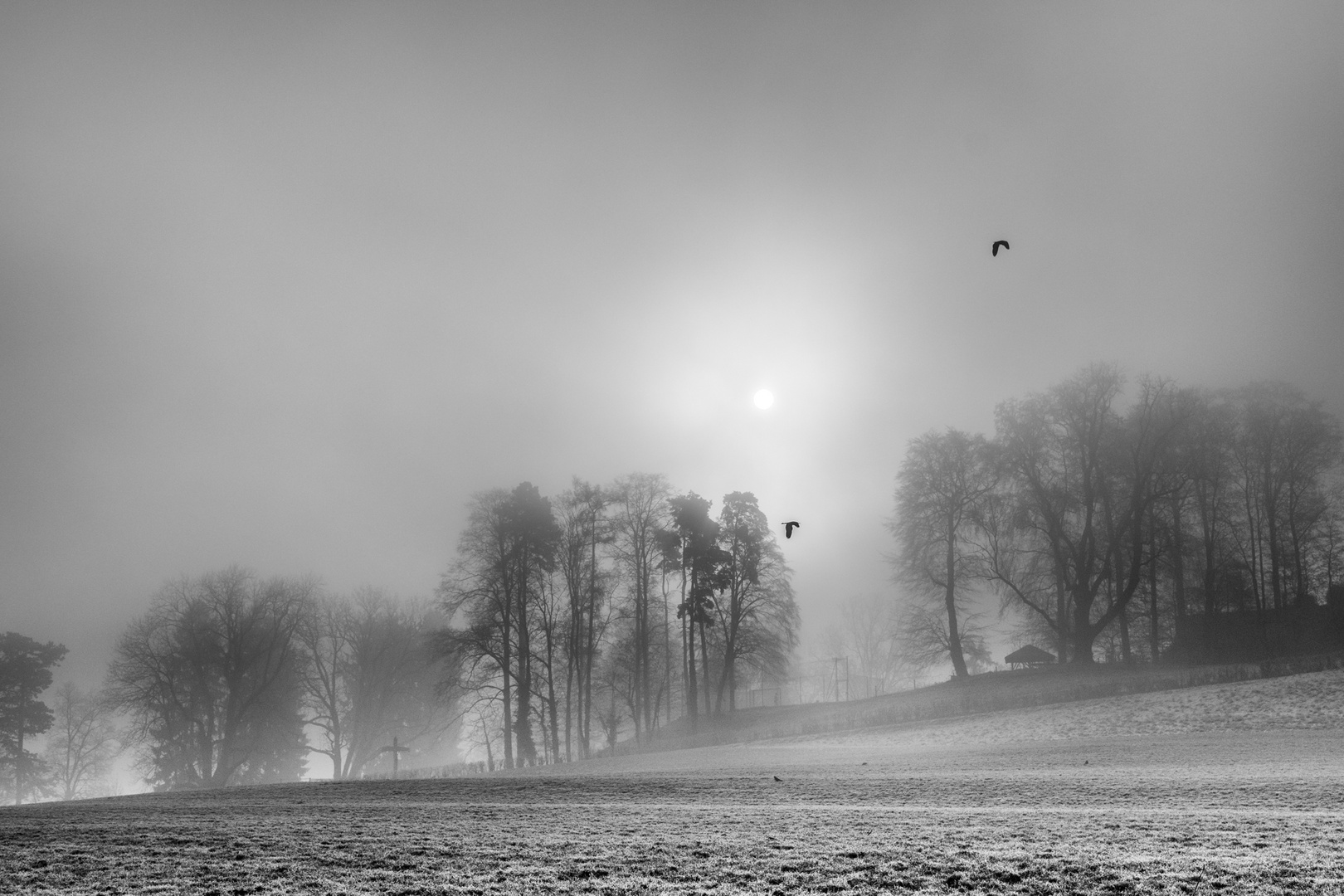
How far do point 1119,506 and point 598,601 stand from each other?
33913 mm

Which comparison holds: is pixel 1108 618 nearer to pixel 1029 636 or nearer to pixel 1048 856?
pixel 1029 636

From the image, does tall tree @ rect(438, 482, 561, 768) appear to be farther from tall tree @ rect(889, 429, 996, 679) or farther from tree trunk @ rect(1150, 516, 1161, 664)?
tree trunk @ rect(1150, 516, 1161, 664)

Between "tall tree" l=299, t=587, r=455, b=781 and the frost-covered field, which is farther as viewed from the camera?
"tall tree" l=299, t=587, r=455, b=781

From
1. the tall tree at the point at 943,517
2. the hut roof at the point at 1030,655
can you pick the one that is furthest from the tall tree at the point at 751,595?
the hut roof at the point at 1030,655

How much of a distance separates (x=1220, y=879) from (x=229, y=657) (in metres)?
66.8

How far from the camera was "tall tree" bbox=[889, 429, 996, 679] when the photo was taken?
201ft

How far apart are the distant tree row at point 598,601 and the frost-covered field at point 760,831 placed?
24.4 meters

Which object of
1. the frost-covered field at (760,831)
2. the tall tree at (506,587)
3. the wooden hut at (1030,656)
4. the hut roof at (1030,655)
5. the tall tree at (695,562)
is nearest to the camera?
the frost-covered field at (760,831)

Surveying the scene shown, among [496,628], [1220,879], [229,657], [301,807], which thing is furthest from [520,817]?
[229,657]

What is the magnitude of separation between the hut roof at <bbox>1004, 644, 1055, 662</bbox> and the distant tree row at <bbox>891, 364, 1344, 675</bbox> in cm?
1257

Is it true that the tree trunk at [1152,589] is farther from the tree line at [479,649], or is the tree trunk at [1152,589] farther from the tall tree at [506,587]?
the tall tree at [506,587]

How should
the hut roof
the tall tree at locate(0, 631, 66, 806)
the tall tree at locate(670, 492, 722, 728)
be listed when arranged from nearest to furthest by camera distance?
the tall tree at locate(670, 492, 722, 728), the tall tree at locate(0, 631, 66, 806), the hut roof

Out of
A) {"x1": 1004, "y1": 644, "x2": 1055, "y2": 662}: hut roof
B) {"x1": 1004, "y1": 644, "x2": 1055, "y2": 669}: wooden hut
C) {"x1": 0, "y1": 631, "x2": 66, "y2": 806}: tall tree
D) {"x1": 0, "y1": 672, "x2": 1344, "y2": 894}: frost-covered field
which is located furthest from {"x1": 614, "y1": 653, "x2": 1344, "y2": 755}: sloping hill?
{"x1": 0, "y1": 631, "x2": 66, "y2": 806}: tall tree

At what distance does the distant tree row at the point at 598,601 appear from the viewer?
56125mm
